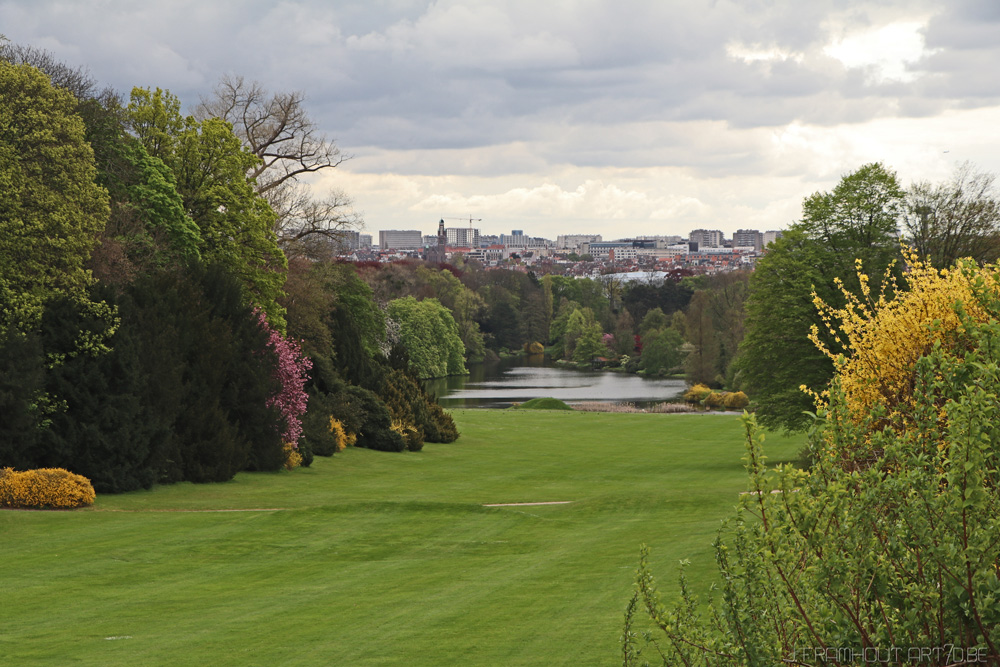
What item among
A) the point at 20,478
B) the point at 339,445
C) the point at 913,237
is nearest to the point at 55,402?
the point at 20,478

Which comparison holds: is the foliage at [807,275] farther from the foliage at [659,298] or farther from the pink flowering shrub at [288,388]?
the foliage at [659,298]

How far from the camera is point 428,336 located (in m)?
102

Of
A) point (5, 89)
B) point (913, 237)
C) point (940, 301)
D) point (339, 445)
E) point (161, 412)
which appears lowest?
point (339, 445)

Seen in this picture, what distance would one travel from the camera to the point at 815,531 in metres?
5.30

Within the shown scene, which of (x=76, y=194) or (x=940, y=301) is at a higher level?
(x=76, y=194)

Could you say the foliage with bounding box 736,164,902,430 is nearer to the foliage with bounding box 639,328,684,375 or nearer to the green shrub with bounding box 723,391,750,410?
the green shrub with bounding box 723,391,750,410

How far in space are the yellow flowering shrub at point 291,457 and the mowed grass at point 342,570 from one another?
40 centimetres

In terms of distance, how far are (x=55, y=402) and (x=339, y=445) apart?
15.0 meters

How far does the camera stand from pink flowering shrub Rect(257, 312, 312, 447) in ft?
108

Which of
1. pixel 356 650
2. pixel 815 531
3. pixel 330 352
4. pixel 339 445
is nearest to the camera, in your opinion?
pixel 815 531

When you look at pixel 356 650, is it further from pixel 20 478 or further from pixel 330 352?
pixel 330 352

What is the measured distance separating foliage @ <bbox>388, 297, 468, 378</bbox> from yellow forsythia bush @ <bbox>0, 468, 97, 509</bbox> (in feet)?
243

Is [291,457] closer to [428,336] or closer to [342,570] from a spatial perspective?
[342,570]

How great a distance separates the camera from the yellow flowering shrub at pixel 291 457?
33.1m
